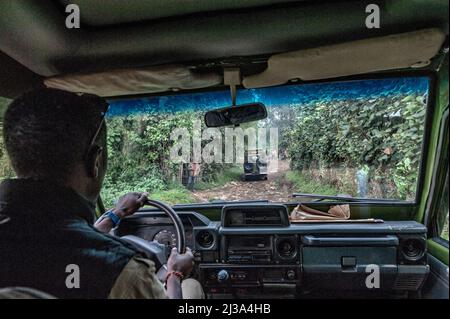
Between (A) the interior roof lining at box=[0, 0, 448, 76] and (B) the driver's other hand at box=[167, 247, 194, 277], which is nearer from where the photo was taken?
(B) the driver's other hand at box=[167, 247, 194, 277]

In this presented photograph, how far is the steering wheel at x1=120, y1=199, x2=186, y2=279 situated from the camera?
63.7 inches

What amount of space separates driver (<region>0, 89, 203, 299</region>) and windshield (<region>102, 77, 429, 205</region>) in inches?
29.5

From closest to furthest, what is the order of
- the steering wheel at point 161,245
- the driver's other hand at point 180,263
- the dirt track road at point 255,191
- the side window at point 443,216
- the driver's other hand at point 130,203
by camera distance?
the driver's other hand at point 180,263, the steering wheel at point 161,245, the side window at point 443,216, the driver's other hand at point 130,203, the dirt track road at point 255,191

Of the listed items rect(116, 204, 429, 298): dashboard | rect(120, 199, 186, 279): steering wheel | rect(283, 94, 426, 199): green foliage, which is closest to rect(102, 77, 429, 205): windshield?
rect(283, 94, 426, 199): green foliage

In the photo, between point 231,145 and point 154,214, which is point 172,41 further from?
point 154,214

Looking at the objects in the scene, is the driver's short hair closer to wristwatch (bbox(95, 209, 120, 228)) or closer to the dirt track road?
wristwatch (bbox(95, 209, 120, 228))

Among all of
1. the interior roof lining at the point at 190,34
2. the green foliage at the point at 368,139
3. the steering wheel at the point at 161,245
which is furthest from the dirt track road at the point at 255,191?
the interior roof lining at the point at 190,34

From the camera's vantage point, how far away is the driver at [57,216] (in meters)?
1.06

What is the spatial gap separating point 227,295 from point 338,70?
1338 millimetres

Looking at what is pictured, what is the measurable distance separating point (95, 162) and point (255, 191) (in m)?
1.06

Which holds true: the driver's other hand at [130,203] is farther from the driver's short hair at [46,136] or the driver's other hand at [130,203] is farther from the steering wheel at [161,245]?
the driver's short hair at [46,136]

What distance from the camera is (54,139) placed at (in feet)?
3.76

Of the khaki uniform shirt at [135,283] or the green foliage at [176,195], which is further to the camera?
the green foliage at [176,195]

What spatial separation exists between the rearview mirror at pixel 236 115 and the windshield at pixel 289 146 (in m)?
0.03
